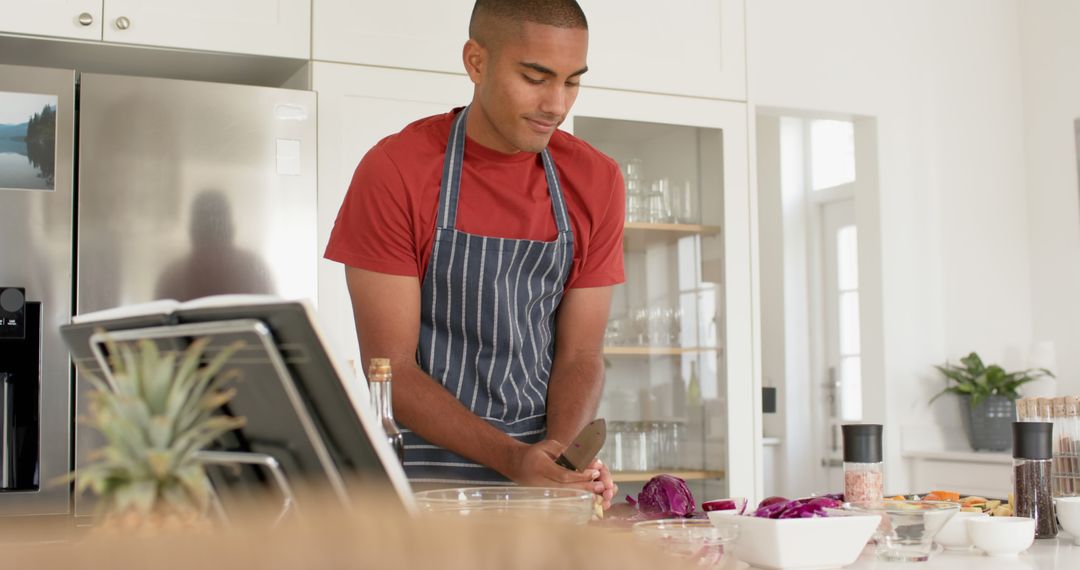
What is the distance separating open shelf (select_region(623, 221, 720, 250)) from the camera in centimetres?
334

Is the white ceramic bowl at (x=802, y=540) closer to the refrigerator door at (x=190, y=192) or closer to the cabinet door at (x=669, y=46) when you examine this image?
the refrigerator door at (x=190, y=192)

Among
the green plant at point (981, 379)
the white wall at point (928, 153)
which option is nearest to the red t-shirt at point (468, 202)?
the white wall at point (928, 153)

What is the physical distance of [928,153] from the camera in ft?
14.1

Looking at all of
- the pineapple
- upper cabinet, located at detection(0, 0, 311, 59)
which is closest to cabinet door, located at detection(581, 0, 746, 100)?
upper cabinet, located at detection(0, 0, 311, 59)

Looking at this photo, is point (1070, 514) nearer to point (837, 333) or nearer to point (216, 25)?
point (216, 25)

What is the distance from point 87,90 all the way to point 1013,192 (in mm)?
3329

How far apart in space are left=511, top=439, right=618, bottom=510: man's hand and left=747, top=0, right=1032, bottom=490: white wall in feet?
8.99

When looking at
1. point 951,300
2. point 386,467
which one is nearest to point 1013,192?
point 951,300

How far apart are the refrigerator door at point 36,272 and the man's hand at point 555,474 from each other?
1430 mm

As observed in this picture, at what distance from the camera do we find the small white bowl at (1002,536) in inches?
53.2

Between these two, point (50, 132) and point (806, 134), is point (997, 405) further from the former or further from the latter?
point (50, 132)

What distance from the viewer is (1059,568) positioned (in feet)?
4.21

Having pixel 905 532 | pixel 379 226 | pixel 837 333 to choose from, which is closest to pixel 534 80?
pixel 379 226

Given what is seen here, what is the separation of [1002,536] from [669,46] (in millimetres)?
2218
